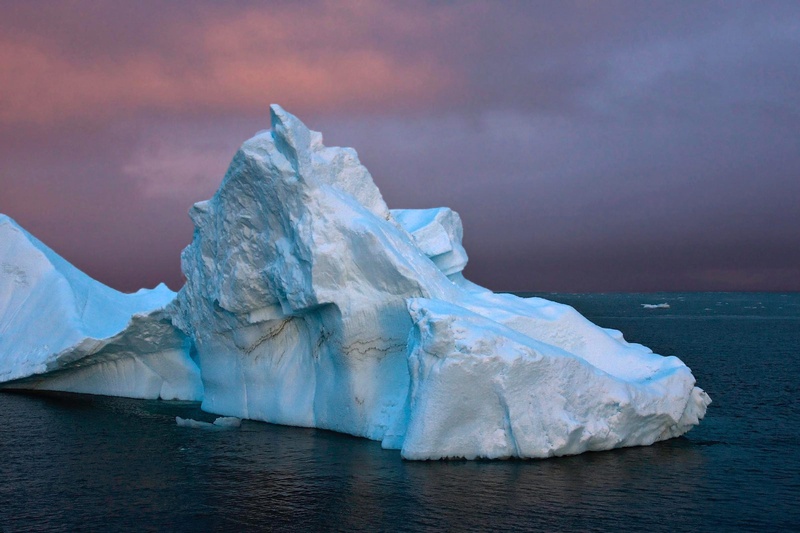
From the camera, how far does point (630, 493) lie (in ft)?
48.4

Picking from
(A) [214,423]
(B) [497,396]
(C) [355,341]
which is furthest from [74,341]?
(B) [497,396]

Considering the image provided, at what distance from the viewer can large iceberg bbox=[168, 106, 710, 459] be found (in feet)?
56.0

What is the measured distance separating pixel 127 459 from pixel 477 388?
8.56 metres

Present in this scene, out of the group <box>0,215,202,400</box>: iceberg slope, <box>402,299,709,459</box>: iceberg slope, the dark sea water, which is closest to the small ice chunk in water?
the dark sea water

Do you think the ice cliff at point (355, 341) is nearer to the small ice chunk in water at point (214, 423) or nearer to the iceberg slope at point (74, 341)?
the iceberg slope at point (74, 341)

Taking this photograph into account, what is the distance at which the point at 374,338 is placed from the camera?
2023 centimetres

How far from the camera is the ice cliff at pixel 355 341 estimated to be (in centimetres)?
1711

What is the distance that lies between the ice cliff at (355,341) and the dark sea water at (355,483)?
2.75 ft

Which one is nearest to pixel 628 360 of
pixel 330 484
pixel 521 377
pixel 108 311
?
pixel 521 377

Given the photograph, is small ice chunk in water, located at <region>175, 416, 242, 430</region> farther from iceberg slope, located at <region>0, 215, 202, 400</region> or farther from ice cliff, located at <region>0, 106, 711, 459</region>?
iceberg slope, located at <region>0, 215, 202, 400</region>

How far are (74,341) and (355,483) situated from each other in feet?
53.3

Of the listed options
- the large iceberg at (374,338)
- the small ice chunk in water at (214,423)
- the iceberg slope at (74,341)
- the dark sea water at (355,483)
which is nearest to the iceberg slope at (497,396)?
the large iceberg at (374,338)

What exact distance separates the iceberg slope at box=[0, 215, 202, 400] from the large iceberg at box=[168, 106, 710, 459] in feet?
8.22

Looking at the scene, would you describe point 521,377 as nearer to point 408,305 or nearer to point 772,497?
point 408,305
